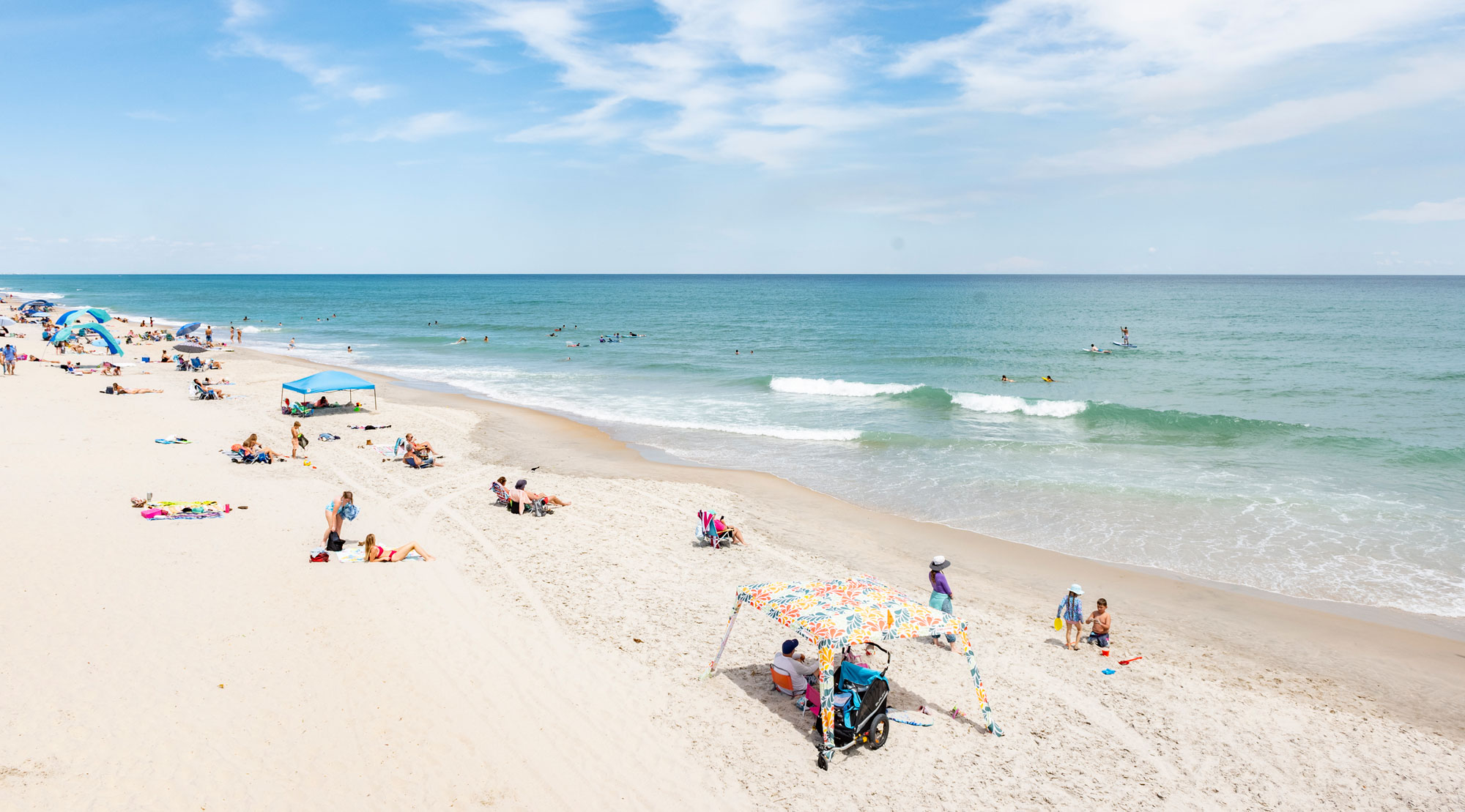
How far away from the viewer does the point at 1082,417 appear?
2989 cm

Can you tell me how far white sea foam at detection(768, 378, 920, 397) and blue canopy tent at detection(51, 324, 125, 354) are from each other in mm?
32162

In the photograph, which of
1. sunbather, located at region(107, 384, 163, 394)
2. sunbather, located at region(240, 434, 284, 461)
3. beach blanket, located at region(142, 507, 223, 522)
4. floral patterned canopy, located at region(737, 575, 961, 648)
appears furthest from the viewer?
sunbather, located at region(107, 384, 163, 394)

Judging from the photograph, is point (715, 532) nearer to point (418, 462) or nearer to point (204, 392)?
point (418, 462)

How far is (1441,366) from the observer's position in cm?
4162

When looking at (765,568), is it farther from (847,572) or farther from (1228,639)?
(1228,639)

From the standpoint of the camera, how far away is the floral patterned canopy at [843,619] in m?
8.02

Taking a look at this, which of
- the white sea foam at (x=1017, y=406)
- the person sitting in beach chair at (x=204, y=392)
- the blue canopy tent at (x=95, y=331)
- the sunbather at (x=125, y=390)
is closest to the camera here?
the sunbather at (x=125, y=390)

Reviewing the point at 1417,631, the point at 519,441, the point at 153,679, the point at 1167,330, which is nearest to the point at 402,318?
the point at 519,441

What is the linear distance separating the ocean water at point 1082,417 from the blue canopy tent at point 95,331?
1181cm

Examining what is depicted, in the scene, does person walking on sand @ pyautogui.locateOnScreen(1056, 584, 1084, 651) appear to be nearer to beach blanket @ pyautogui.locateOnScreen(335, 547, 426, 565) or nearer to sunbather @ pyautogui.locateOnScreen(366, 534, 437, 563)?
sunbather @ pyautogui.locateOnScreen(366, 534, 437, 563)

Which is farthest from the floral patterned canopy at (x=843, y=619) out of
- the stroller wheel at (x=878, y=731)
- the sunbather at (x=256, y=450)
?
the sunbather at (x=256, y=450)

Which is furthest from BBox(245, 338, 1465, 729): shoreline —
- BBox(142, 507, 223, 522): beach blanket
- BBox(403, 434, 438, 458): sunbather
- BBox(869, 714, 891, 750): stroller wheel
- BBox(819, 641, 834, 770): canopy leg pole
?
BBox(142, 507, 223, 522): beach blanket

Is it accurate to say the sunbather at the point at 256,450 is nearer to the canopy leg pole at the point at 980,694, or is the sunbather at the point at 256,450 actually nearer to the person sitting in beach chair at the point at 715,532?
the person sitting in beach chair at the point at 715,532

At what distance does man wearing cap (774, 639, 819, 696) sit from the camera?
362 inches
